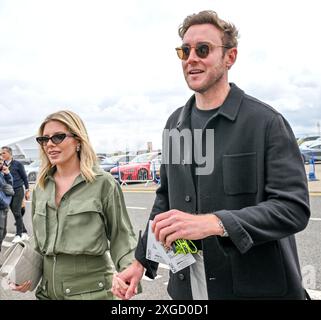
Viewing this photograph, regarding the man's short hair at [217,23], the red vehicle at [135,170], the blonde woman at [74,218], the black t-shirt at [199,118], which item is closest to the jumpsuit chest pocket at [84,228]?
the blonde woman at [74,218]

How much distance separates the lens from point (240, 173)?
1.19 m

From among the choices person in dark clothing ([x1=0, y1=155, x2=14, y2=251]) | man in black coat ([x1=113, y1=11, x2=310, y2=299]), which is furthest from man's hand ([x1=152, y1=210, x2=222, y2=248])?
person in dark clothing ([x1=0, y1=155, x2=14, y2=251])

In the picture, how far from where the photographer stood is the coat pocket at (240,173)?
118 cm

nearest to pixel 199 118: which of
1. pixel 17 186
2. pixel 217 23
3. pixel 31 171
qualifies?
pixel 217 23

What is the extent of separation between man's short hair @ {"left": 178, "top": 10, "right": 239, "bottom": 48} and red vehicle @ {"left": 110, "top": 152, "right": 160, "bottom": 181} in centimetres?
1287

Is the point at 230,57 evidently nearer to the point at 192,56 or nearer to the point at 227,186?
the point at 192,56

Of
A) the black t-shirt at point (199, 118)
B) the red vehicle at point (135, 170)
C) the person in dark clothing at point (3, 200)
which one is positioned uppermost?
the black t-shirt at point (199, 118)

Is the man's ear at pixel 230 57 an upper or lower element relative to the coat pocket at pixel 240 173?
upper

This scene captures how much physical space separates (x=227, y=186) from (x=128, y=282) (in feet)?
1.82

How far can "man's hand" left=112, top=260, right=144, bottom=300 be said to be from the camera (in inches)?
54.9

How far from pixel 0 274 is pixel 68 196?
489mm

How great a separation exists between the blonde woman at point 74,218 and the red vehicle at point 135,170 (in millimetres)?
12178

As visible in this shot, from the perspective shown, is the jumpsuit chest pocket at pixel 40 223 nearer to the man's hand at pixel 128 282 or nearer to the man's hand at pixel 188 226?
the man's hand at pixel 128 282

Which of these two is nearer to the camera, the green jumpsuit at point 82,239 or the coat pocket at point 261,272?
the coat pocket at point 261,272
